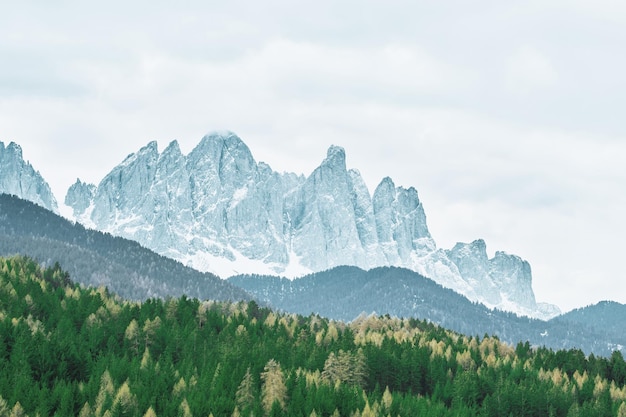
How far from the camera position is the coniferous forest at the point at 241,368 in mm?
99750

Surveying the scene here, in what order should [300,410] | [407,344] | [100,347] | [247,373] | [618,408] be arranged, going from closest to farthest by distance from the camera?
1. [300,410]
2. [247,373]
3. [618,408]
4. [100,347]
5. [407,344]

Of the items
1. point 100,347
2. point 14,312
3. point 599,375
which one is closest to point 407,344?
point 599,375

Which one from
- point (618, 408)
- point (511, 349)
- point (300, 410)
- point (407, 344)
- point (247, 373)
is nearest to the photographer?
point (300, 410)

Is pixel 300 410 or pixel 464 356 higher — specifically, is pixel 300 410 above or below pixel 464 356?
below

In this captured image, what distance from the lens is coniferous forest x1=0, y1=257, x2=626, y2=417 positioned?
99.8 metres

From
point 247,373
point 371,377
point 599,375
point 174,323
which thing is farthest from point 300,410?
point 599,375

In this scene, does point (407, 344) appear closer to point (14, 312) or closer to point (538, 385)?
point (538, 385)

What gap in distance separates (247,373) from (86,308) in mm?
51720

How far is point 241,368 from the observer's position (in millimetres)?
116688

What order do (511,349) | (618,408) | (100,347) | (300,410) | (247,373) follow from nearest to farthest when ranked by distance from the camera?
(300,410) → (247,373) → (618,408) → (100,347) → (511,349)

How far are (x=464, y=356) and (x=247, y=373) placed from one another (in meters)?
53.6

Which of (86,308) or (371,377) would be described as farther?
(86,308)

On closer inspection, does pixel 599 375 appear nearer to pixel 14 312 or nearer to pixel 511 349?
pixel 511 349

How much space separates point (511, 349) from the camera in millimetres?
177125
